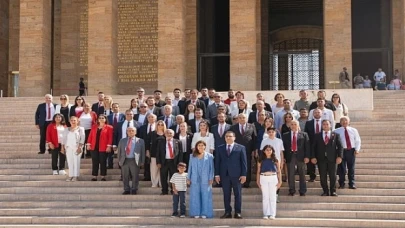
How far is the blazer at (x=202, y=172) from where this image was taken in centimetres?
984

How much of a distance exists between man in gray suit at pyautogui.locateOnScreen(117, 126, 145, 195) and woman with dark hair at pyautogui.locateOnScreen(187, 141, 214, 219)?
1400 millimetres

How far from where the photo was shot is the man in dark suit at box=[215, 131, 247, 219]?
984cm

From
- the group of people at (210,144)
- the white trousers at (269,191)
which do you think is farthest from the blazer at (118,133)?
the white trousers at (269,191)

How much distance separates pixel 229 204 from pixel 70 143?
3509 mm

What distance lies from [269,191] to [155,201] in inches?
84.0

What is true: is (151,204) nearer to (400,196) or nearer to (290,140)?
(290,140)

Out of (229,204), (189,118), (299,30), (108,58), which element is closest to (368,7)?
(299,30)

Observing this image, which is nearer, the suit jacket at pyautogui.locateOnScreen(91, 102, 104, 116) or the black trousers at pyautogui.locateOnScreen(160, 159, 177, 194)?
the black trousers at pyautogui.locateOnScreen(160, 159, 177, 194)

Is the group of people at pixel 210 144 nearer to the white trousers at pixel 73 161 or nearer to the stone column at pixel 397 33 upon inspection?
the white trousers at pixel 73 161

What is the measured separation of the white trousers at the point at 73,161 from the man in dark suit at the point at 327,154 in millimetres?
4339

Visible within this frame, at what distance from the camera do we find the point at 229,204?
Answer: 32.4 ft

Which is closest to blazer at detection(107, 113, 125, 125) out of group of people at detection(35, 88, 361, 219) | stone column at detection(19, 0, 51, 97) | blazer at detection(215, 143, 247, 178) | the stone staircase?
group of people at detection(35, 88, 361, 219)

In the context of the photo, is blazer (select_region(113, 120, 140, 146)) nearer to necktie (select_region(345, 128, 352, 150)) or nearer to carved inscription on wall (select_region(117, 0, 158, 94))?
necktie (select_region(345, 128, 352, 150))

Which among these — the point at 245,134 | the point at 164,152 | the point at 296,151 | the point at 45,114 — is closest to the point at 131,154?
the point at 164,152
